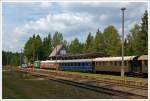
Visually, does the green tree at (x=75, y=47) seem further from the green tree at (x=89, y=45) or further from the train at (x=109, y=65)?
the train at (x=109, y=65)

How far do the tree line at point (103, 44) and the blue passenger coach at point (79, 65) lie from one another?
9.79 m

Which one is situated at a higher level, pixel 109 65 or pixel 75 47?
pixel 75 47

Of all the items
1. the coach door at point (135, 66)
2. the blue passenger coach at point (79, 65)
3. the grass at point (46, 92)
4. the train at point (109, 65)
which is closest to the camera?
the grass at point (46, 92)

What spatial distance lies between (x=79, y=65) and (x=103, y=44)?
34589 millimetres

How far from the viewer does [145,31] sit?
65.1m

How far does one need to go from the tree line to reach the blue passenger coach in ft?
32.1

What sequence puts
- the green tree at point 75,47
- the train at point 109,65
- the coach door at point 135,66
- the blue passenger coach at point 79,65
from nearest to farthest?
1. the train at point 109,65
2. the coach door at point 135,66
3. the blue passenger coach at point 79,65
4. the green tree at point 75,47

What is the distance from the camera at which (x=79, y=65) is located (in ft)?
214

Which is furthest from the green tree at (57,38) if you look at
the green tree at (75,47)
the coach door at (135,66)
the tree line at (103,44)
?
the coach door at (135,66)

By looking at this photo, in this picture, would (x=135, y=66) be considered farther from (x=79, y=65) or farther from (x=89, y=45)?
(x=89, y=45)

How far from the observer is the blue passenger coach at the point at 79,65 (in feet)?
198

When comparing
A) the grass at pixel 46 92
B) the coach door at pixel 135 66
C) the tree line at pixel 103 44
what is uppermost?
the tree line at pixel 103 44

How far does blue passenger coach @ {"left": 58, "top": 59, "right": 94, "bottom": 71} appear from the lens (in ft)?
198

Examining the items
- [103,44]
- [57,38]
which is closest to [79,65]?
[103,44]
